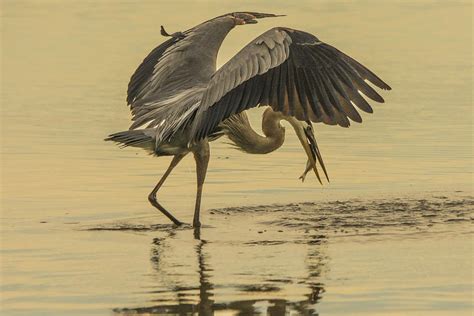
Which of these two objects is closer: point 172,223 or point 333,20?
point 172,223

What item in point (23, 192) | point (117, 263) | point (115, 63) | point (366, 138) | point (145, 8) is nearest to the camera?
point (117, 263)

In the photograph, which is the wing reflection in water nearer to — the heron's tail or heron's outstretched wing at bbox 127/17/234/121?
the heron's tail

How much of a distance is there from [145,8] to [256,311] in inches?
909

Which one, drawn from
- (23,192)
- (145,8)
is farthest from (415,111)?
(145,8)

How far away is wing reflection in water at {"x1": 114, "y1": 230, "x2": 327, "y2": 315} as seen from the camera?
834cm

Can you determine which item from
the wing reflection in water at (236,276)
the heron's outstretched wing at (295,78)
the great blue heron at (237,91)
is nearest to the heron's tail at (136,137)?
the great blue heron at (237,91)

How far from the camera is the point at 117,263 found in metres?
9.70

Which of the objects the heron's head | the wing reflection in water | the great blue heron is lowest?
the wing reflection in water

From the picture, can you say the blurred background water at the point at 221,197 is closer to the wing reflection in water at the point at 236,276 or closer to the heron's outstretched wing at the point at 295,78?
the wing reflection in water at the point at 236,276

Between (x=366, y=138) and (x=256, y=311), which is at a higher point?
(x=366, y=138)

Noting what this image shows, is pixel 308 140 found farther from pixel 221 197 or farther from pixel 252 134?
pixel 221 197

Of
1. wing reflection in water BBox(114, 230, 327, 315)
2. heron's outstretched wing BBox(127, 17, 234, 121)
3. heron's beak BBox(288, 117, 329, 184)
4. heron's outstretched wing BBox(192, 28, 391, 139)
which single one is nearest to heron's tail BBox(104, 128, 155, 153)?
heron's outstretched wing BBox(127, 17, 234, 121)

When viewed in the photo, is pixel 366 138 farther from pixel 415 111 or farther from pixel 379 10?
pixel 379 10

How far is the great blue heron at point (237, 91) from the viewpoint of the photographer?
9969mm
